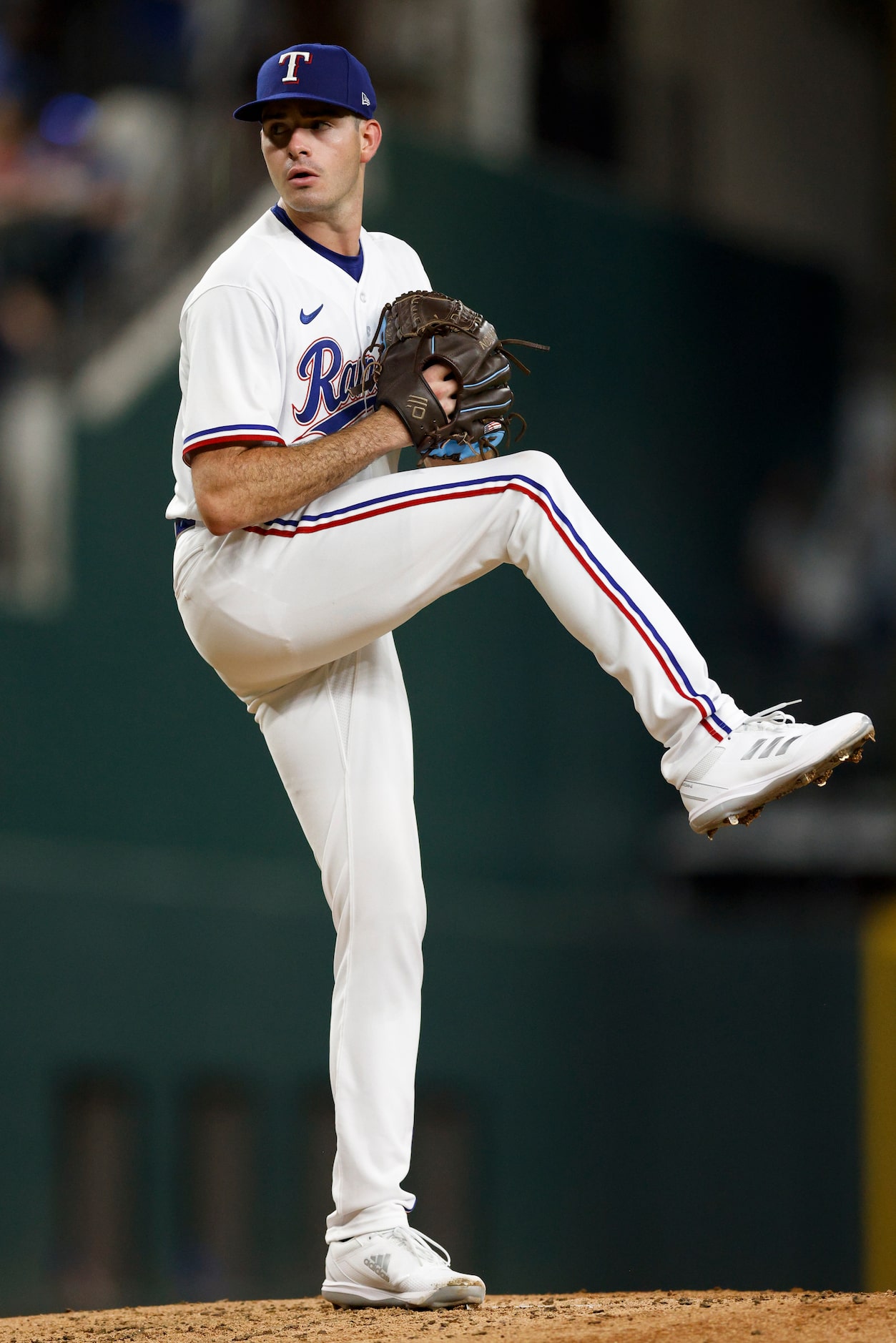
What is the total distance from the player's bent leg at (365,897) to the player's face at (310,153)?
33.2 inches

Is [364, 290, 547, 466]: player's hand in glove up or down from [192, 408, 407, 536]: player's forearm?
up

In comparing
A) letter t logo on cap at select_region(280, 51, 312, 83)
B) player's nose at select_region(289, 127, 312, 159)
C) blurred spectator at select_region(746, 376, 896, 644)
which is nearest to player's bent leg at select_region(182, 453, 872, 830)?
player's nose at select_region(289, 127, 312, 159)

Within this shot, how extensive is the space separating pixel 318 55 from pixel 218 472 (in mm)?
Result: 827

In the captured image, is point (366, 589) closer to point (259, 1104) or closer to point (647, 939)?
point (259, 1104)

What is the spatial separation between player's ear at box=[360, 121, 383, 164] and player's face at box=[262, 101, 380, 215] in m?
0.07

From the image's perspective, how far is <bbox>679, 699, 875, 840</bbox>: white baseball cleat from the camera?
10.1 ft

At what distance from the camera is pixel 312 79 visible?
11.4ft

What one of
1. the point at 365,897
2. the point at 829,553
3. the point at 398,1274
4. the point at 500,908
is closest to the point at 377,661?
the point at 365,897

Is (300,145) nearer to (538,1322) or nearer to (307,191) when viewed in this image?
(307,191)

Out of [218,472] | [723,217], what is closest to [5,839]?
[218,472]

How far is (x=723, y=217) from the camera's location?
1131 cm

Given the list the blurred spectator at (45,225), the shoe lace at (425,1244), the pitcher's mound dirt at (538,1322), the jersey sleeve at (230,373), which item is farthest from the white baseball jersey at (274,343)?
the blurred spectator at (45,225)

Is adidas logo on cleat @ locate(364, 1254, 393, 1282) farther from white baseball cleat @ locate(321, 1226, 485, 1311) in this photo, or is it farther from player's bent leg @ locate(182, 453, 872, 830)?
player's bent leg @ locate(182, 453, 872, 830)

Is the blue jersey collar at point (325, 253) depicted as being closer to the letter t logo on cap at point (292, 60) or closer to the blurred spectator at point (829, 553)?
the letter t logo on cap at point (292, 60)
